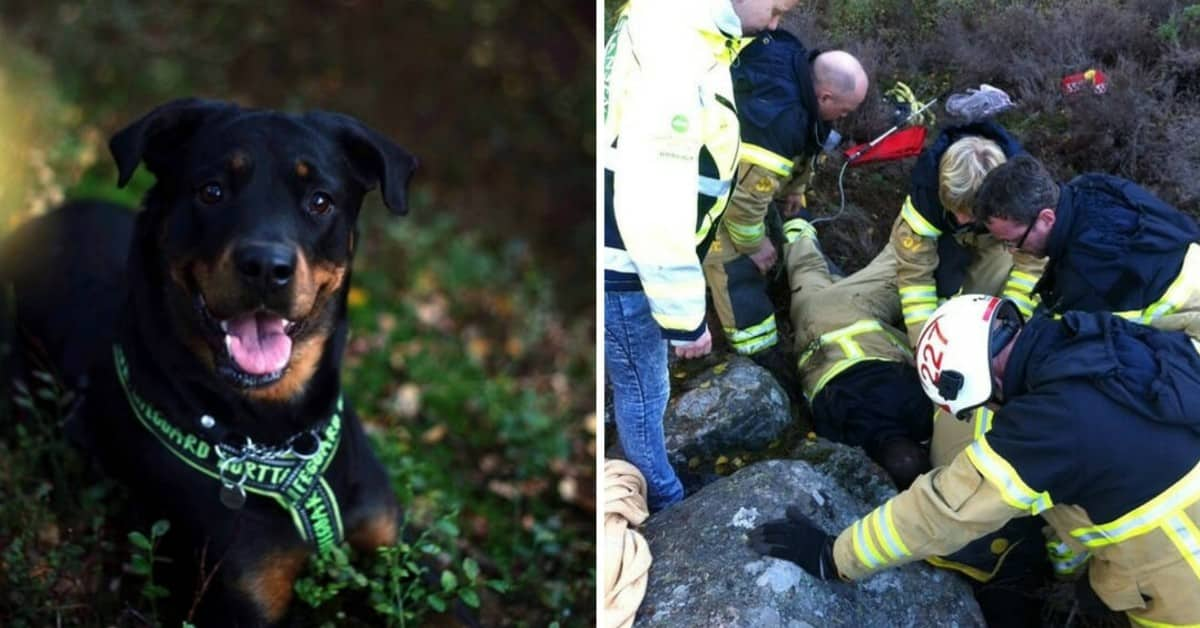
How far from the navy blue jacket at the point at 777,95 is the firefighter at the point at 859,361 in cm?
26

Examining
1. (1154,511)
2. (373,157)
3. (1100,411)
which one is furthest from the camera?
(373,157)

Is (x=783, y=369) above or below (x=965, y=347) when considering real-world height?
below

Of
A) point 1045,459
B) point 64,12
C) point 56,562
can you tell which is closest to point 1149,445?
point 1045,459

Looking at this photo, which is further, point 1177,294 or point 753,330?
point 753,330

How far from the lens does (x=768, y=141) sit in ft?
9.95

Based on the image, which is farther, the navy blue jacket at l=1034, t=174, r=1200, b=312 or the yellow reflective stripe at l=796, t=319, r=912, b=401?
the yellow reflective stripe at l=796, t=319, r=912, b=401

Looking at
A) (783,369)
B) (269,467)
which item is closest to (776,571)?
(783,369)

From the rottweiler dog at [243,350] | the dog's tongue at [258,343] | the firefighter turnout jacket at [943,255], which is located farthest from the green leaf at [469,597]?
the firefighter turnout jacket at [943,255]

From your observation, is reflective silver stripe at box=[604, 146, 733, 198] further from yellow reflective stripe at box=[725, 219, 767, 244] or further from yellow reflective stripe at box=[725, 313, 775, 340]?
yellow reflective stripe at box=[725, 313, 775, 340]

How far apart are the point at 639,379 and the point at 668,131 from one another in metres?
0.66

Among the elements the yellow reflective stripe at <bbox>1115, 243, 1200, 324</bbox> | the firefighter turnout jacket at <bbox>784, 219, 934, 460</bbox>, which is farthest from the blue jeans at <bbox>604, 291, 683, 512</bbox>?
the yellow reflective stripe at <bbox>1115, 243, 1200, 324</bbox>

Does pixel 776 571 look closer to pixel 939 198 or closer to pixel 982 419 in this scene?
pixel 982 419

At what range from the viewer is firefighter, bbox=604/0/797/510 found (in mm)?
2787

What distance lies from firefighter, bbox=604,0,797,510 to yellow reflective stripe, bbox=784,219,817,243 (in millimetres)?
253
